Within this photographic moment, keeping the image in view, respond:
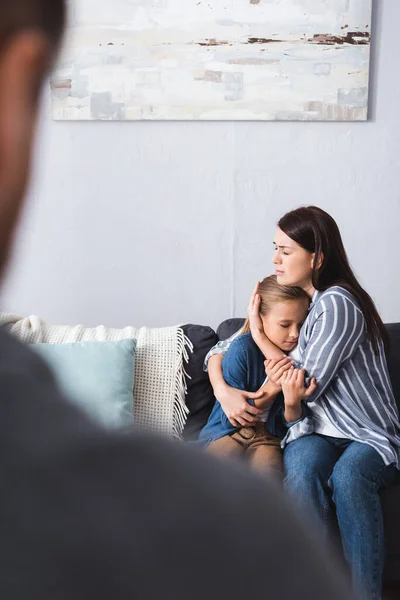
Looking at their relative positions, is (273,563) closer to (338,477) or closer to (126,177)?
(338,477)

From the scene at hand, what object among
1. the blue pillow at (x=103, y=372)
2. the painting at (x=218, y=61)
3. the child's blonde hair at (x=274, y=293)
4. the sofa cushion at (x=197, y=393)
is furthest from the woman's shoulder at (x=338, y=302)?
the painting at (x=218, y=61)

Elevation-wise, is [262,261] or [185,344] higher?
[262,261]

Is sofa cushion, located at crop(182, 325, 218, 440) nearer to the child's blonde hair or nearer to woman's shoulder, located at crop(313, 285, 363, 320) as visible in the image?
the child's blonde hair

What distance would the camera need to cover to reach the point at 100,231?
9.39 ft

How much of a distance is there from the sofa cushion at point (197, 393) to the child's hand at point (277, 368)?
0.98 ft

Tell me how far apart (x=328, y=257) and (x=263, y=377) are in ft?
1.37

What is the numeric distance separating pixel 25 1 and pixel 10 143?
4cm

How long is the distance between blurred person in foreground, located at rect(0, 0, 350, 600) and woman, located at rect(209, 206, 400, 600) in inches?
73.6

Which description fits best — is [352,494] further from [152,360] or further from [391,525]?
[152,360]

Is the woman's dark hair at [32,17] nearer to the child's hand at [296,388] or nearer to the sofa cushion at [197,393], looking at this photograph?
the child's hand at [296,388]

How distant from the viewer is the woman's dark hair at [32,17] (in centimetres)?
19

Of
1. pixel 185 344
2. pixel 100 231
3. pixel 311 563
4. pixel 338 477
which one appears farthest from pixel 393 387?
pixel 311 563

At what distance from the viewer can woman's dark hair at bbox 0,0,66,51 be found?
0.19 metres

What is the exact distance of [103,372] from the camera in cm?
225
